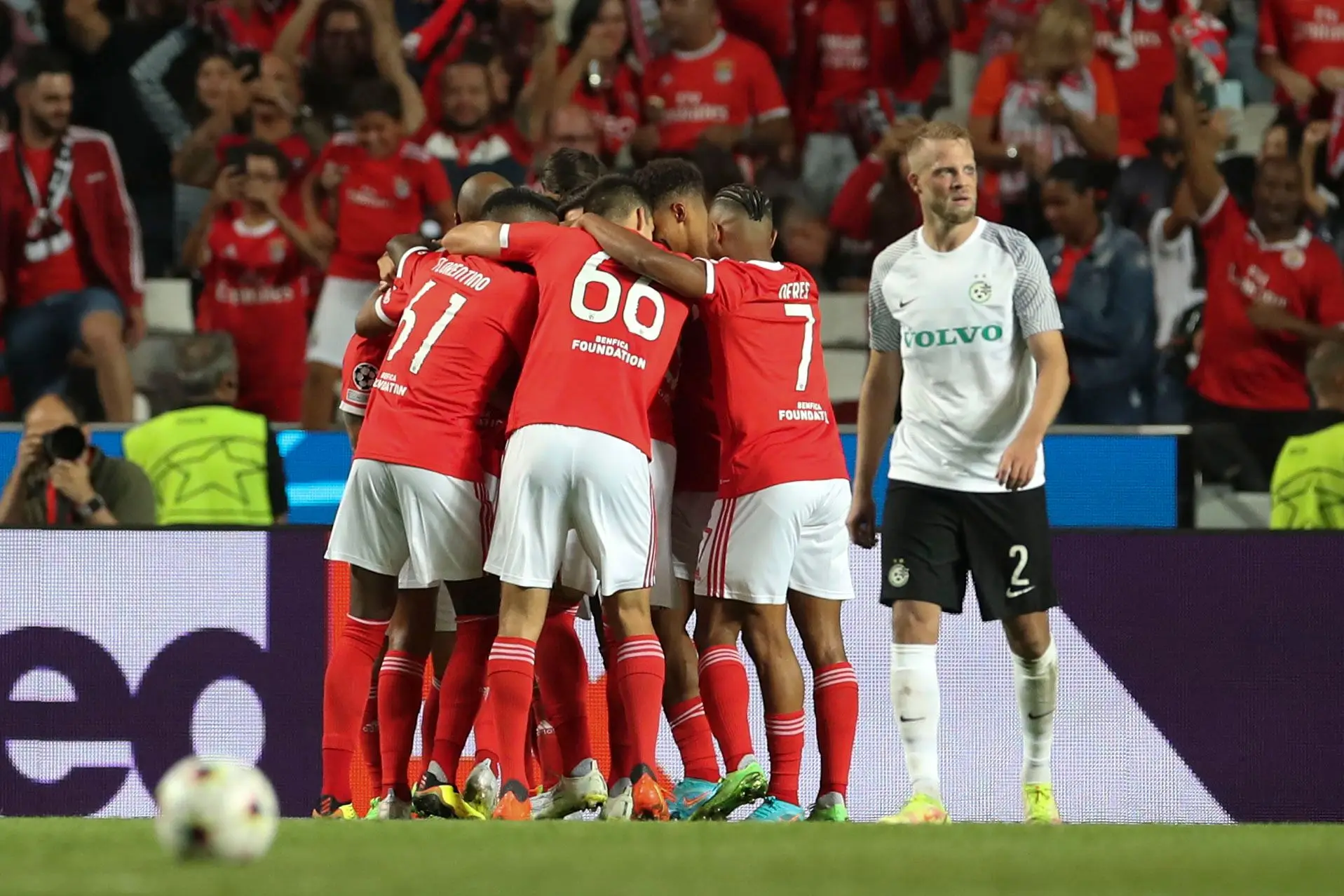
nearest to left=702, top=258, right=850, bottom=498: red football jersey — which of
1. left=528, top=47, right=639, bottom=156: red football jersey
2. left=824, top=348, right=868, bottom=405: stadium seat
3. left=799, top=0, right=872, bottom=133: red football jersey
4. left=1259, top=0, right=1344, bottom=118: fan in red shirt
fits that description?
left=824, top=348, right=868, bottom=405: stadium seat

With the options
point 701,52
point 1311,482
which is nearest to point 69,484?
point 701,52

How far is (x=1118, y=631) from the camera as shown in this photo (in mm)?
6828

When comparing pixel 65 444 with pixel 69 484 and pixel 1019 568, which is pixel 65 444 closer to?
pixel 69 484

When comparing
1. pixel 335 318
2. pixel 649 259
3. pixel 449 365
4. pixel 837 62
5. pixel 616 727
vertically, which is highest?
pixel 837 62

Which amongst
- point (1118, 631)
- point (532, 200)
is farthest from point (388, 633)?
point (1118, 631)

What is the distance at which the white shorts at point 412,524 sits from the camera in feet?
18.4

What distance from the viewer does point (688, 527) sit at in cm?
591

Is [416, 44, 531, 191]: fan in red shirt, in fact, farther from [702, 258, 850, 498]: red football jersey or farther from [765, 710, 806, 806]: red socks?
[765, 710, 806, 806]: red socks

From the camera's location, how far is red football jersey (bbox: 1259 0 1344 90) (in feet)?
33.8

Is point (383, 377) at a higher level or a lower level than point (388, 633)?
higher

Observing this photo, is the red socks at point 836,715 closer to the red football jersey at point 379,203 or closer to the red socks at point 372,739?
the red socks at point 372,739

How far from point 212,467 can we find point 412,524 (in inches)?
97.9

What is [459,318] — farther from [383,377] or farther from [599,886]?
[599,886]

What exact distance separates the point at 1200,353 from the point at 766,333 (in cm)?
439
